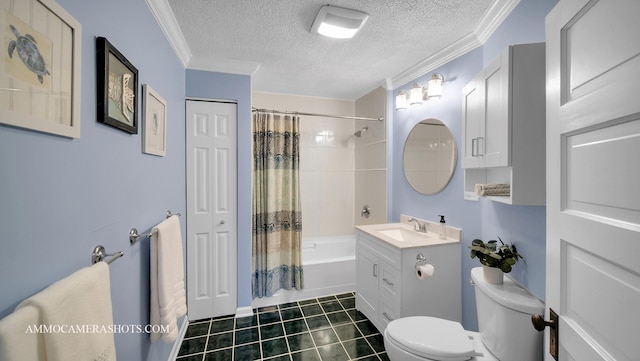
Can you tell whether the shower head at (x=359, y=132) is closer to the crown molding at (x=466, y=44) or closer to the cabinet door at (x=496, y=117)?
the crown molding at (x=466, y=44)

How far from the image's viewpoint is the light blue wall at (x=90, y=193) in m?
0.59

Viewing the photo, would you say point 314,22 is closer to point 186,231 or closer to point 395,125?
point 395,125

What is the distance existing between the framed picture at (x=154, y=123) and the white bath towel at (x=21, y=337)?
3.22 ft

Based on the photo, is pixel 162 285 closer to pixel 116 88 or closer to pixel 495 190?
pixel 116 88

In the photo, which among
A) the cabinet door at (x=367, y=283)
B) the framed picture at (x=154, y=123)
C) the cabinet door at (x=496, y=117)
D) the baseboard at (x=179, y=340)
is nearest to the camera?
the cabinet door at (x=496, y=117)

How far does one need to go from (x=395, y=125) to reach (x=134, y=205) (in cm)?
244

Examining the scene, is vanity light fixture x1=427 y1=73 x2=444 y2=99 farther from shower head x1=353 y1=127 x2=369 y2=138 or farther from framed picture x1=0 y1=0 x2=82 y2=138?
framed picture x1=0 y1=0 x2=82 y2=138

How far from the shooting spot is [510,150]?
47.4 inches

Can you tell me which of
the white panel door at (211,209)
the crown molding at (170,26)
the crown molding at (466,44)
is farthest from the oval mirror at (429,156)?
the crown molding at (170,26)

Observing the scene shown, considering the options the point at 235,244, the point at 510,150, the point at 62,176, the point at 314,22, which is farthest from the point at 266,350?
the point at 314,22

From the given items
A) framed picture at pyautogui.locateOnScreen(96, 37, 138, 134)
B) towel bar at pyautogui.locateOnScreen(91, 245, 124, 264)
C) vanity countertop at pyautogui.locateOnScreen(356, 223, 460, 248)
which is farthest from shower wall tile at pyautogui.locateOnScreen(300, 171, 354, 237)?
towel bar at pyautogui.locateOnScreen(91, 245, 124, 264)

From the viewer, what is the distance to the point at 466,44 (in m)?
1.87

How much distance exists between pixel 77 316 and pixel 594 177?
4.66 ft

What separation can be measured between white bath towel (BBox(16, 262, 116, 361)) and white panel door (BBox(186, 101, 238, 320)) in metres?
1.54
